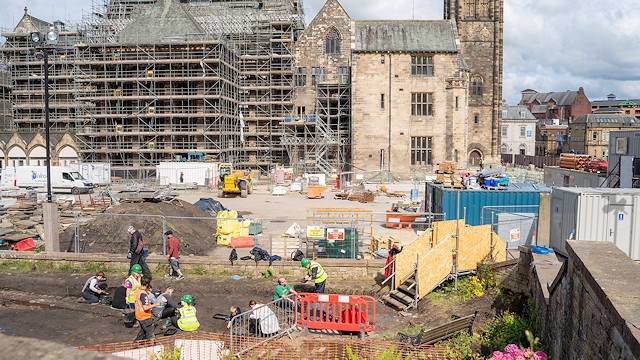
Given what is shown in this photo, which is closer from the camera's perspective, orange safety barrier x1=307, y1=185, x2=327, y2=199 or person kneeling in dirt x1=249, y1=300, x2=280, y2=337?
person kneeling in dirt x1=249, y1=300, x2=280, y2=337

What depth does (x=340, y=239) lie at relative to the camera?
17531mm

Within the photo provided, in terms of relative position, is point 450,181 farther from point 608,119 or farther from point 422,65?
point 608,119

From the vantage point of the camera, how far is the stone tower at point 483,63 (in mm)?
51312

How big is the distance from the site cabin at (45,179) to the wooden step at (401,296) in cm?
2874

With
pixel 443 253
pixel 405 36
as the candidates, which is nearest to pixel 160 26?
pixel 405 36

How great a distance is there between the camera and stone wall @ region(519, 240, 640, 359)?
5371 mm

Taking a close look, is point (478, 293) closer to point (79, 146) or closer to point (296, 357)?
point (296, 357)

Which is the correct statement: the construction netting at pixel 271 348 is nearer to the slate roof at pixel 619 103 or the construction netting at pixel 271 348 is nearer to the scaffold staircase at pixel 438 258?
the scaffold staircase at pixel 438 258

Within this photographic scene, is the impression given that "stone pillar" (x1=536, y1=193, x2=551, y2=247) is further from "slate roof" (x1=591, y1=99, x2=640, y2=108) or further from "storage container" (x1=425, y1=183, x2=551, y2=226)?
"slate roof" (x1=591, y1=99, x2=640, y2=108)

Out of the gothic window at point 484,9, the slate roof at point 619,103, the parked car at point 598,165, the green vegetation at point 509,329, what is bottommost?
the green vegetation at point 509,329

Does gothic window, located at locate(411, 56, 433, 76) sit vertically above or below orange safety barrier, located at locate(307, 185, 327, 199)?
above

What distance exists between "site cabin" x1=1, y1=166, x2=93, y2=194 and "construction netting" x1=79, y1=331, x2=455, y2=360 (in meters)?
29.2

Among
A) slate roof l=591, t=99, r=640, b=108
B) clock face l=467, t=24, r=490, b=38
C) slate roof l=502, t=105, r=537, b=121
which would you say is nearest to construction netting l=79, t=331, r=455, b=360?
clock face l=467, t=24, r=490, b=38

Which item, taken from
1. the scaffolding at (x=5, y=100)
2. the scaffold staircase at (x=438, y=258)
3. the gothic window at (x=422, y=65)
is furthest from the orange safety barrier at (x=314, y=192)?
the scaffolding at (x=5, y=100)
